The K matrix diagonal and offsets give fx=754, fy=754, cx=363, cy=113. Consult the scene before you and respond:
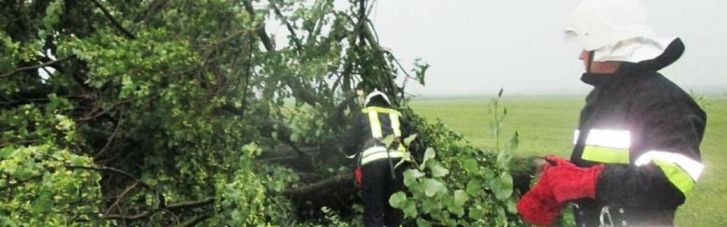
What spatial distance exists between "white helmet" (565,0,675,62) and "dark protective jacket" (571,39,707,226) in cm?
4

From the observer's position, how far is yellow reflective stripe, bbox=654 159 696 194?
1960 mm

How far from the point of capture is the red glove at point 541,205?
2.30 meters

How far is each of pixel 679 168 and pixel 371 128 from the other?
12.6 ft

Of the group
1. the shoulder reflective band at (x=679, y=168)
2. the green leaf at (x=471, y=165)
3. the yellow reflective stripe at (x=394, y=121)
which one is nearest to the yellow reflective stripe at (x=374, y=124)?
the yellow reflective stripe at (x=394, y=121)

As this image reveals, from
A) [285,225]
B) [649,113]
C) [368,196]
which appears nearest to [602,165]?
[649,113]

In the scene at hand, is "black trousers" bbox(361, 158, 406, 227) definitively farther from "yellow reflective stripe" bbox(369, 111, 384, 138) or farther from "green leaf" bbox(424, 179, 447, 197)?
"green leaf" bbox(424, 179, 447, 197)

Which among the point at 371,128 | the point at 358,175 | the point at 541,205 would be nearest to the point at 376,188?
the point at 358,175

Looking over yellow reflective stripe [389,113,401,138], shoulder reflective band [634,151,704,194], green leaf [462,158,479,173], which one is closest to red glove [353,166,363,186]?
yellow reflective stripe [389,113,401,138]

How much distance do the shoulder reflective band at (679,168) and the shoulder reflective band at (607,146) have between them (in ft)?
0.52

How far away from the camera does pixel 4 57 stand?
436 centimetres

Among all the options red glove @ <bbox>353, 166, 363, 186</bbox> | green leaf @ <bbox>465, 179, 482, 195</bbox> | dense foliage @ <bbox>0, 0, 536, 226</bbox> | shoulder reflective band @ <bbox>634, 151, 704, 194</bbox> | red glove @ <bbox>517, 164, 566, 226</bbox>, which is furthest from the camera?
red glove @ <bbox>353, 166, 363, 186</bbox>

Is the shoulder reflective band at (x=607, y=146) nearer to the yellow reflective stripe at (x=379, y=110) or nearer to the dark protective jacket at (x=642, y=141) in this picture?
the dark protective jacket at (x=642, y=141)

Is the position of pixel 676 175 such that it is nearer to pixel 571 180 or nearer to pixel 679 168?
pixel 679 168

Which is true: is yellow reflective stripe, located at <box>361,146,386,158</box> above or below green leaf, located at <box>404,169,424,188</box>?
below
